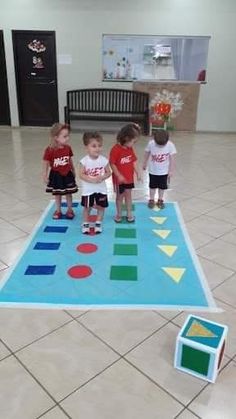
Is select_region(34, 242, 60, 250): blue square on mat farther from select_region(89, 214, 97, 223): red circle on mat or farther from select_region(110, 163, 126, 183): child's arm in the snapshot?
select_region(110, 163, 126, 183): child's arm

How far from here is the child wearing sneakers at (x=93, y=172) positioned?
265 cm

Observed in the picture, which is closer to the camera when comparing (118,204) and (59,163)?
(59,163)

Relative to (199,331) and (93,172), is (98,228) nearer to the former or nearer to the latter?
(93,172)

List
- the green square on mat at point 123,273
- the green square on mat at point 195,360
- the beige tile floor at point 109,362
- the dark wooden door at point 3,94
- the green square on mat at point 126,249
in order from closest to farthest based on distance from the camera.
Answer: the beige tile floor at point 109,362
the green square on mat at point 195,360
the green square on mat at point 123,273
the green square on mat at point 126,249
the dark wooden door at point 3,94

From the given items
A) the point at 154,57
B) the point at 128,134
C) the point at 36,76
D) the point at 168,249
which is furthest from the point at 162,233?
the point at 36,76

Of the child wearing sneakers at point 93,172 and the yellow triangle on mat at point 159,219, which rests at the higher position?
the child wearing sneakers at point 93,172

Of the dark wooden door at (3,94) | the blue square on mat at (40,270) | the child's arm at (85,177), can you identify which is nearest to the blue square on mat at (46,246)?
the blue square on mat at (40,270)

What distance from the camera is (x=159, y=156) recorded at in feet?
10.4

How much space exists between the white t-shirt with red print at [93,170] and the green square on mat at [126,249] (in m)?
0.47

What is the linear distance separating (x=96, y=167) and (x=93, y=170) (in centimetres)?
3

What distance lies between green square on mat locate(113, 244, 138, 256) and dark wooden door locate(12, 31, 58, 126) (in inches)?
225

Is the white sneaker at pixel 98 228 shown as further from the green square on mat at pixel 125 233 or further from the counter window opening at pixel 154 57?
the counter window opening at pixel 154 57

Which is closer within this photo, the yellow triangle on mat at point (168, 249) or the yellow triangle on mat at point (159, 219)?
the yellow triangle on mat at point (168, 249)

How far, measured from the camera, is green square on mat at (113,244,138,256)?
255 cm
